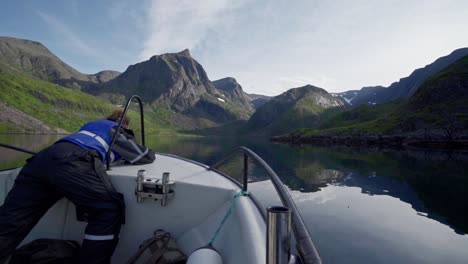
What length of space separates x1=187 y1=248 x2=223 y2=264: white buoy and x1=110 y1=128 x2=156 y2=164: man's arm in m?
2.57

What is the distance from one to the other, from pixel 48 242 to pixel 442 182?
96.6ft

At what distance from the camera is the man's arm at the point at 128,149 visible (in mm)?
4449

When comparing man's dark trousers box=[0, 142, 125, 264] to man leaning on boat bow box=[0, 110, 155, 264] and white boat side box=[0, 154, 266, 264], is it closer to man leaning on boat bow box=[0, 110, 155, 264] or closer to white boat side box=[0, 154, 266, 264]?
man leaning on boat bow box=[0, 110, 155, 264]

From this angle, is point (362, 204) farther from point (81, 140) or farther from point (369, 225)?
point (81, 140)

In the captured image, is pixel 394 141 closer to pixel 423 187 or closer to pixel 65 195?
pixel 423 187

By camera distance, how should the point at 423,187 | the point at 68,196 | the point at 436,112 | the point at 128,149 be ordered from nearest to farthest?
the point at 68,196, the point at 128,149, the point at 423,187, the point at 436,112

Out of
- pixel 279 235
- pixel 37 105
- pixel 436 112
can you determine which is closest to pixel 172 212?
pixel 279 235

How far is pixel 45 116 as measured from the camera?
162375mm

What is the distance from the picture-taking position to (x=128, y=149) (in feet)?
15.3

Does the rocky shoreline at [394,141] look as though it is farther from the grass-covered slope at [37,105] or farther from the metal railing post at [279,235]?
the grass-covered slope at [37,105]

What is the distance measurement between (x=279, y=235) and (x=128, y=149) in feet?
13.3

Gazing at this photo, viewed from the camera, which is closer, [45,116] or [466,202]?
[466,202]

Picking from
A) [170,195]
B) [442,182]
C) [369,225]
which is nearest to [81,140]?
[170,195]

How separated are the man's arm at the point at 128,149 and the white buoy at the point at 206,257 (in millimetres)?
2569
